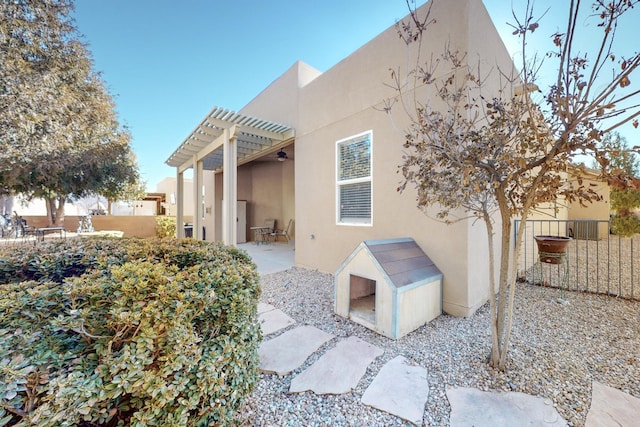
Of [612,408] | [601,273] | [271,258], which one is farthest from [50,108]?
[601,273]

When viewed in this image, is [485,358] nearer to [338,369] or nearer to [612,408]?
[612,408]

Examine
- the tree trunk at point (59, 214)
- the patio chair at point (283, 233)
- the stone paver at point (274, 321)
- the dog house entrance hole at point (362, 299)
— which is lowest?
the stone paver at point (274, 321)

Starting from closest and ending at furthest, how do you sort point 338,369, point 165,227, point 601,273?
point 338,369 → point 601,273 → point 165,227

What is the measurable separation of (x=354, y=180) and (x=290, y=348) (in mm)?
3245

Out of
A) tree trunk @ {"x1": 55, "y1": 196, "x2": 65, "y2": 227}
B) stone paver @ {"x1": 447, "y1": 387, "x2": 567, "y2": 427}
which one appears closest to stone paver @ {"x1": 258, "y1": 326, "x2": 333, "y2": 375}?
stone paver @ {"x1": 447, "y1": 387, "x2": 567, "y2": 427}

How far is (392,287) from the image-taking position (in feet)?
9.78

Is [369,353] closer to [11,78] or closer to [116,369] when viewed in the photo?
[116,369]

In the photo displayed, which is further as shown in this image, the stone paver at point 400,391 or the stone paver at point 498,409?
the stone paver at point 400,391

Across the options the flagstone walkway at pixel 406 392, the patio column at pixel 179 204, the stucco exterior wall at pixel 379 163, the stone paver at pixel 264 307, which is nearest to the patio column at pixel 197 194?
the patio column at pixel 179 204

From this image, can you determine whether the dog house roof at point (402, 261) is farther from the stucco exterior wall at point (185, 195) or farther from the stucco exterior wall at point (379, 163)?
the stucco exterior wall at point (185, 195)

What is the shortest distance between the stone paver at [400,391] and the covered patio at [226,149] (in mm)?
4438

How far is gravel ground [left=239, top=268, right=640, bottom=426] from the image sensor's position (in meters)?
1.93

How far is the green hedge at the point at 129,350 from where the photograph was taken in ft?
3.77

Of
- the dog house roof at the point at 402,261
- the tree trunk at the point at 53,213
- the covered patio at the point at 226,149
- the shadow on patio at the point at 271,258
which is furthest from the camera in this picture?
the tree trunk at the point at 53,213
